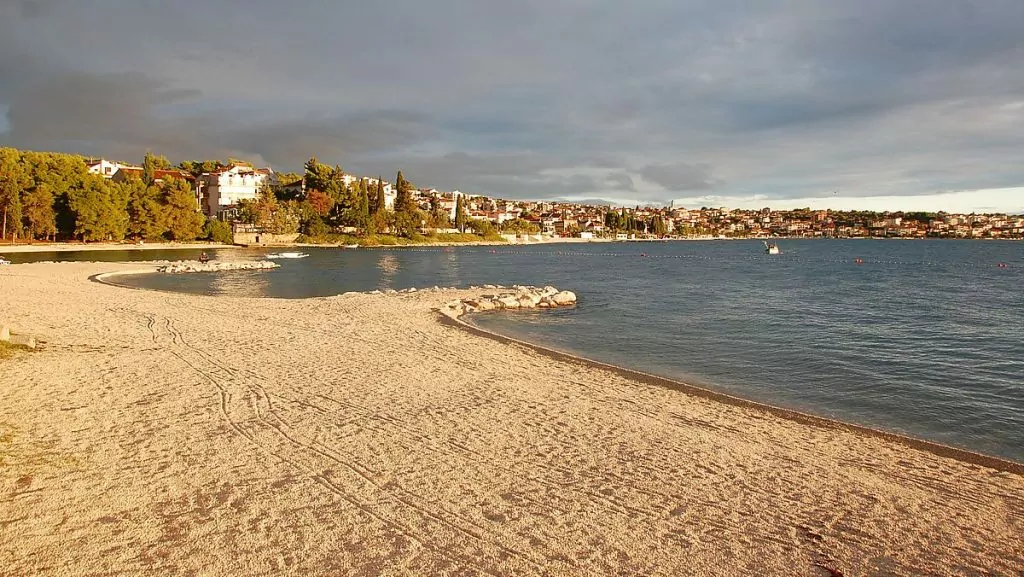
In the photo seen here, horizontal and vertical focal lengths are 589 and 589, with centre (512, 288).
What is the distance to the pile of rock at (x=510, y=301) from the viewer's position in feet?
83.8

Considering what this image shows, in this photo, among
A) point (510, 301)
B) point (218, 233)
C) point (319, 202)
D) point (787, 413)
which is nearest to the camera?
point (787, 413)

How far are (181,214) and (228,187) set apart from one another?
19.6m

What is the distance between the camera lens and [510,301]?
27.0 m

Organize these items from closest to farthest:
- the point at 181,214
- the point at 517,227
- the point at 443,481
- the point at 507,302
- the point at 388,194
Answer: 1. the point at 443,481
2. the point at 507,302
3. the point at 181,214
4. the point at 388,194
5. the point at 517,227

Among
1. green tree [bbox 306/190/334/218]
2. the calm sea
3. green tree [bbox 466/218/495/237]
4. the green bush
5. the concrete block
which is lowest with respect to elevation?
the calm sea

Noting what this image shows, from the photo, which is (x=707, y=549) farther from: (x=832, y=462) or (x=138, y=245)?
(x=138, y=245)

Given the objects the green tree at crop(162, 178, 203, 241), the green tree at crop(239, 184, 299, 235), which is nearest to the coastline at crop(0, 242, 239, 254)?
the green tree at crop(162, 178, 203, 241)

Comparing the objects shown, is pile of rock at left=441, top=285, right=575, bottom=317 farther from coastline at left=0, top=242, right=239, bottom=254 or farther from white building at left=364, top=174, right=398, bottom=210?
white building at left=364, top=174, right=398, bottom=210

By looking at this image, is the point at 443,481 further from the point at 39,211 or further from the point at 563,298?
the point at 39,211

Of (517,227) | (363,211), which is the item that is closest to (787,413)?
(363,211)

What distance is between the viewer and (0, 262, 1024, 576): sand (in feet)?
18.2

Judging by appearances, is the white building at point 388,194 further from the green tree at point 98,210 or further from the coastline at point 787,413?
the coastline at point 787,413

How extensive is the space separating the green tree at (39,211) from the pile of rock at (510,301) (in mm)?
65449

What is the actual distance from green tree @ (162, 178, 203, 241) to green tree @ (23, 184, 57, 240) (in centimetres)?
1235
